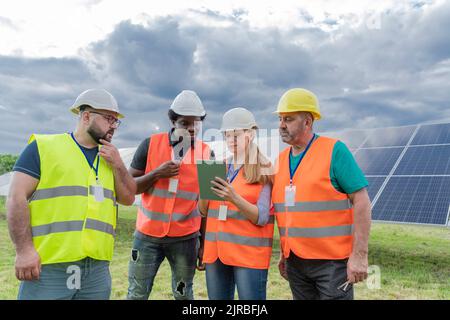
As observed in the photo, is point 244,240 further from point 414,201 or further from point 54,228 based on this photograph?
point 414,201

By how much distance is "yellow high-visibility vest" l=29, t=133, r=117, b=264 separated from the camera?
2883 mm

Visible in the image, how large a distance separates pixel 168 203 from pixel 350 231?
1.79m

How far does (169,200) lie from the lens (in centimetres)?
398

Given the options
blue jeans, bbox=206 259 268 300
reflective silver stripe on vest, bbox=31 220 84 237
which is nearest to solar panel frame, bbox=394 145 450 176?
blue jeans, bbox=206 259 268 300

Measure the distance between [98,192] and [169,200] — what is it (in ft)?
3.32

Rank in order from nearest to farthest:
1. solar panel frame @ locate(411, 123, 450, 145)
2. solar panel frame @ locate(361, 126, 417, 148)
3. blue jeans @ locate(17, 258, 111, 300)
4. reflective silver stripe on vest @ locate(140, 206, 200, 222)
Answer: blue jeans @ locate(17, 258, 111, 300) → reflective silver stripe on vest @ locate(140, 206, 200, 222) → solar panel frame @ locate(411, 123, 450, 145) → solar panel frame @ locate(361, 126, 417, 148)

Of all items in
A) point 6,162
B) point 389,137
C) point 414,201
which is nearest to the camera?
point 414,201

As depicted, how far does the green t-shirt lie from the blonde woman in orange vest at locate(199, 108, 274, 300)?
60 cm

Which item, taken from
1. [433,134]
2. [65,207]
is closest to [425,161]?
[433,134]

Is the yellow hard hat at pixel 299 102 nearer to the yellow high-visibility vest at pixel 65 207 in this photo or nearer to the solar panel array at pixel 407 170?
the yellow high-visibility vest at pixel 65 207

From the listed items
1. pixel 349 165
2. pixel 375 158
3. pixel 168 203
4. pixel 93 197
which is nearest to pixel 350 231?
pixel 349 165

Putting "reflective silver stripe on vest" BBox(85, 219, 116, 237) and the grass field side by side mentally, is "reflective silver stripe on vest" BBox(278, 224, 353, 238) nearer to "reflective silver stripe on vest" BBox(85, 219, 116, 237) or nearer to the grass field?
"reflective silver stripe on vest" BBox(85, 219, 116, 237)

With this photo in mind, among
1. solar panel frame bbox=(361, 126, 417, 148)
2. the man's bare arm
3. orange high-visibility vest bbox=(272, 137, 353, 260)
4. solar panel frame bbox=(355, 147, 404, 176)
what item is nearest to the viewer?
the man's bare arm

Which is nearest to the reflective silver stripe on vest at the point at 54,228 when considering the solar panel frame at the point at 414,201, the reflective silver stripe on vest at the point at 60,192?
the reflective silver stripe on vest at the point at 60,192
